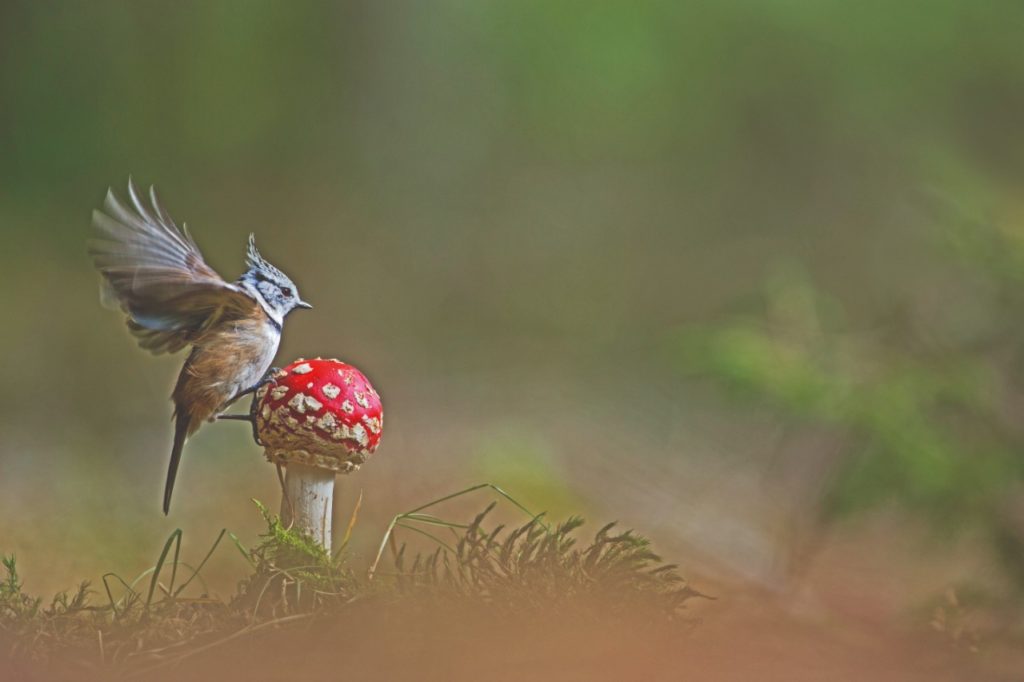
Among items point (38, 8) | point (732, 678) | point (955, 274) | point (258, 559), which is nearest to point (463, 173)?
point (38, 8)

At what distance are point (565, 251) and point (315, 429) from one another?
196 inches

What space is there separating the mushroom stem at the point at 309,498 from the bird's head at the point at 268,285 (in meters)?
0.24

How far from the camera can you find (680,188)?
250 inches

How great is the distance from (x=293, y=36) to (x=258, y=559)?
4021mm

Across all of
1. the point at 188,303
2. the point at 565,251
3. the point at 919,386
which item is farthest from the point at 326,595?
the point at 565,251

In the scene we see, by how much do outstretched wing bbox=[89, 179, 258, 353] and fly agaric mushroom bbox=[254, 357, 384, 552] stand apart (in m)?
0.17

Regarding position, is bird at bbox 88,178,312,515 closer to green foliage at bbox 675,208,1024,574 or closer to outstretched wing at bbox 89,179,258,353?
outstretched wing at bbox 89,179,258,353

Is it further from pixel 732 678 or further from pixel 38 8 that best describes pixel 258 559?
pixel 38 8

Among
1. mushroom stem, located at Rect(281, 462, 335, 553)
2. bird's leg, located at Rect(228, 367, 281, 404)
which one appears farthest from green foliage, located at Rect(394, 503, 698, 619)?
bird's leg, located at Rect(228, 367, 281, 404)

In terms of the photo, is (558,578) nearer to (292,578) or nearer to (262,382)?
(292,578)

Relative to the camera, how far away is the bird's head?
1216 mm

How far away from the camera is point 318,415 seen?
4.23 feet

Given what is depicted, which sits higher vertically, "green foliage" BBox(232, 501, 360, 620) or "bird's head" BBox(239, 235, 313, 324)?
"bird's head" BBox(239, 235, 313, 324)

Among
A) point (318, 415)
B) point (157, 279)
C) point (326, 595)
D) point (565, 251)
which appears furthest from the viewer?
point (565, 251)
